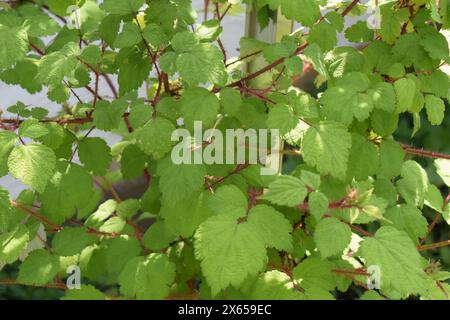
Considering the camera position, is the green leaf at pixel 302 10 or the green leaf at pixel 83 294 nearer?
the green leaf at pixel 302 10

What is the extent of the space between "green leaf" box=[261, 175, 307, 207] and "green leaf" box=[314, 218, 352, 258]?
55 mm

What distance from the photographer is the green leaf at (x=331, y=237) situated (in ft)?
2.69

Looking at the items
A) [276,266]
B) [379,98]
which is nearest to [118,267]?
[276,266]

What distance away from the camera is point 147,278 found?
105 centimetres

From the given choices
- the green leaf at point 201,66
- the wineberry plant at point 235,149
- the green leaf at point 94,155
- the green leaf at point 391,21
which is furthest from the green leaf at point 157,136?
the green leaf at point 391,21

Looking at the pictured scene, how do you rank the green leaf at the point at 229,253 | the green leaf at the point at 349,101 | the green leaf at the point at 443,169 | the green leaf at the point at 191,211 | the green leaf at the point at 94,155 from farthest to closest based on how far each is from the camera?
1. the green leaf at the point at 443,169
2. the green leaf at the point at 94,155
3. the green leaf at the point at 191,211
4. the green leaf at the point at 349,101
5. the green leaf at the point at 229,253

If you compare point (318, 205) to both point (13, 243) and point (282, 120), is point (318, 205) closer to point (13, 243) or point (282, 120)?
point (282, 120)

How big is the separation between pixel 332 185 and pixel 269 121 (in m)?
0.20

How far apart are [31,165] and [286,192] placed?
39 cm

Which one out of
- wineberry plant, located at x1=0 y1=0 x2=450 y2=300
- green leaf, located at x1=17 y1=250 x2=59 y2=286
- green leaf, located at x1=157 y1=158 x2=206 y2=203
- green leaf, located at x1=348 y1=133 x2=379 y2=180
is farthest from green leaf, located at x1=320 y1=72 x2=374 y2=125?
green leaf, located at x1=17 y1=250 x2=59 y2=286

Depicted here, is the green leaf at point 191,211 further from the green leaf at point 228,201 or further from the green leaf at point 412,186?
the green leaf at point 412,186

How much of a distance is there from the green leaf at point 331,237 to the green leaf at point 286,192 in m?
0.05

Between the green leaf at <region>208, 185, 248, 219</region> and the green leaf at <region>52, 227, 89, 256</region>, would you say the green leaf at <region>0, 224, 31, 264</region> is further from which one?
the green leaf at <region>208, 185, 248, 219</region>
